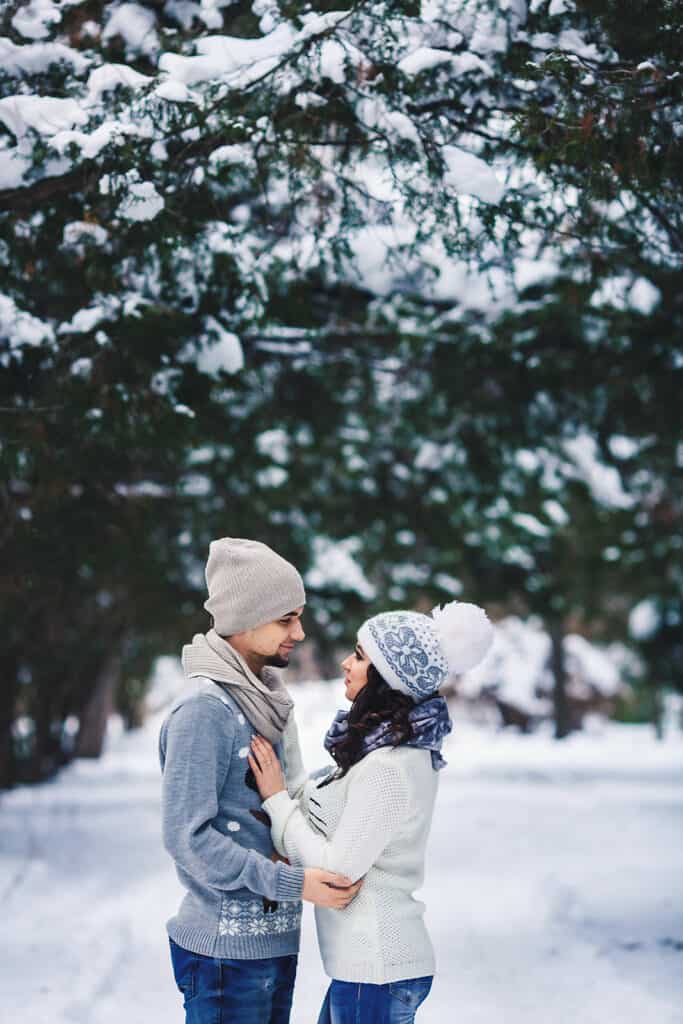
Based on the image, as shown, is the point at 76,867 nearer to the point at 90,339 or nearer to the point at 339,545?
the point at 339,545

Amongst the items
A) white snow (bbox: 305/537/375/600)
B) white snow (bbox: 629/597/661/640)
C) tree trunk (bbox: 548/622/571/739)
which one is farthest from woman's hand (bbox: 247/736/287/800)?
tree trunk (bbox: 548/622/571/739)

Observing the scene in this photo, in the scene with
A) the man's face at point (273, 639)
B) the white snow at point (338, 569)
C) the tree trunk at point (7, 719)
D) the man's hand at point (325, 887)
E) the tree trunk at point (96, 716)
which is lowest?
the tree trunk at point (96, 716)

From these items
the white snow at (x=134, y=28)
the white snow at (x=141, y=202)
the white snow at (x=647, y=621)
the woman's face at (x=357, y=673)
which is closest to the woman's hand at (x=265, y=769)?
the woman's face at (x=357, y=673)

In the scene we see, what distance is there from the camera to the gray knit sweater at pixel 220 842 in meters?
2.57

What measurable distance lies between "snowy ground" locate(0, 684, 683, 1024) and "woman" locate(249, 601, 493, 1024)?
2622mm

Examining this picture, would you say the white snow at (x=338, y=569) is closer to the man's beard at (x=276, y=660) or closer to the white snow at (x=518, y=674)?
the man's beard at (x=276, y=660)

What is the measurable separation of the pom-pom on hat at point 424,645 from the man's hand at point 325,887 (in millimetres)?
472

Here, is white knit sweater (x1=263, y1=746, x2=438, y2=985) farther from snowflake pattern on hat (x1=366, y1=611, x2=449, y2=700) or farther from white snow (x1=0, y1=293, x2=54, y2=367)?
white snow (x1=0, y1=293, x2=54, y2=367)

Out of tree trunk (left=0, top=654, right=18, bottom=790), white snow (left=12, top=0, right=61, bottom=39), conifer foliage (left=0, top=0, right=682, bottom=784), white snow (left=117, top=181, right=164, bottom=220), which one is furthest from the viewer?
tree trunk (left=0, top=654, right=18, bottom=790)

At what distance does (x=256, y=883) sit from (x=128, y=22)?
150 inches

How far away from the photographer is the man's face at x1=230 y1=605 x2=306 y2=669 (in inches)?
112

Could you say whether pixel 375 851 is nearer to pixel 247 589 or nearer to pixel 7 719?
pixel 247 589

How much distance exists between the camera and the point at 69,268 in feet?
18.8

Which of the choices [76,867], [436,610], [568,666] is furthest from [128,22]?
[568,666]
